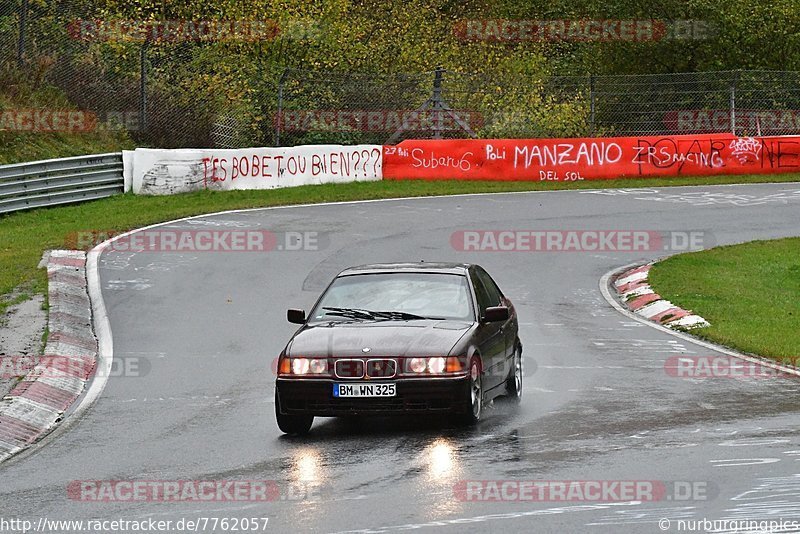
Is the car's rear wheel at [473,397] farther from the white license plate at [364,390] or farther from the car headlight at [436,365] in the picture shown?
the white license plate at [364,390]

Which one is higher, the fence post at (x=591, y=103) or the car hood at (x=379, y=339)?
the fence post at (x=591, y=103)

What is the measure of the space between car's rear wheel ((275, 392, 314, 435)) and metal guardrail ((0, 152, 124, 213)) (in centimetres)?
1636

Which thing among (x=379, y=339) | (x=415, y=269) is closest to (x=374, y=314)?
(x=379, y=339)

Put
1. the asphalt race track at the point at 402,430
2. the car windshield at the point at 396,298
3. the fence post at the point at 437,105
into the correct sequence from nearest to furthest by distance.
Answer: the asphalt race track at the point at 402,430
the car windshield at the point at 396,298
the fence post at the point at 437,105

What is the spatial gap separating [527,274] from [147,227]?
25.1 feet

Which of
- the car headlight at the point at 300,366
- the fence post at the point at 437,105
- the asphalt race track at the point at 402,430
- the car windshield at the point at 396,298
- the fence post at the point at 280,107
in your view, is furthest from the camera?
the fence post at the point at 437,105

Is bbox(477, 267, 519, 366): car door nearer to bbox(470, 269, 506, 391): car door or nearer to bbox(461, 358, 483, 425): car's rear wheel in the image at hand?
bbox(470, 269, 506, 391): car door

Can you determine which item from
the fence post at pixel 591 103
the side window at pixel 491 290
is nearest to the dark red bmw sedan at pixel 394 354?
the side window at pixel 491 290

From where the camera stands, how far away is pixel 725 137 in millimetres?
33594

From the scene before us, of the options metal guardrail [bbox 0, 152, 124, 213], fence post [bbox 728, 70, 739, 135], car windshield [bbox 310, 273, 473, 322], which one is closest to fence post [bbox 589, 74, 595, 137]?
fence post [bbox 728, 70, 739, 135]

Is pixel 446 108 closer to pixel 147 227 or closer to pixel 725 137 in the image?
pixel 725 137

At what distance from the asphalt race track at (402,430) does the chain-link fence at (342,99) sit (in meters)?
12.6

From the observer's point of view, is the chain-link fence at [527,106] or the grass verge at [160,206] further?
the chain-link fence at [527,106]

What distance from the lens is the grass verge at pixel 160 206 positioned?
20.3 metres
